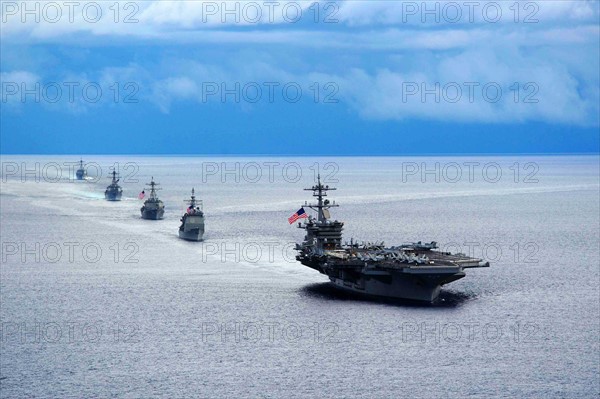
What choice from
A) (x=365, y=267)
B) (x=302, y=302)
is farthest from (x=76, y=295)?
(x=365, y=267)

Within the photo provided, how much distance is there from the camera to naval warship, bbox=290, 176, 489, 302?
2531 inches

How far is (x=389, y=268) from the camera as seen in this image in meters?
65.9

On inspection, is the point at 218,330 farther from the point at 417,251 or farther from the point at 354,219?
the point at 354,219

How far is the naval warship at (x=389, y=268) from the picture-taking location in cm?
6430

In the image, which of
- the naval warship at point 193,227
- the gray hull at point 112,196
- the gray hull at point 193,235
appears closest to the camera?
the gray hull at point 193,235

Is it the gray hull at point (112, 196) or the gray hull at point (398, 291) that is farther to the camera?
the gray hull at point (112, 196)

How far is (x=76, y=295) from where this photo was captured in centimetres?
7075
